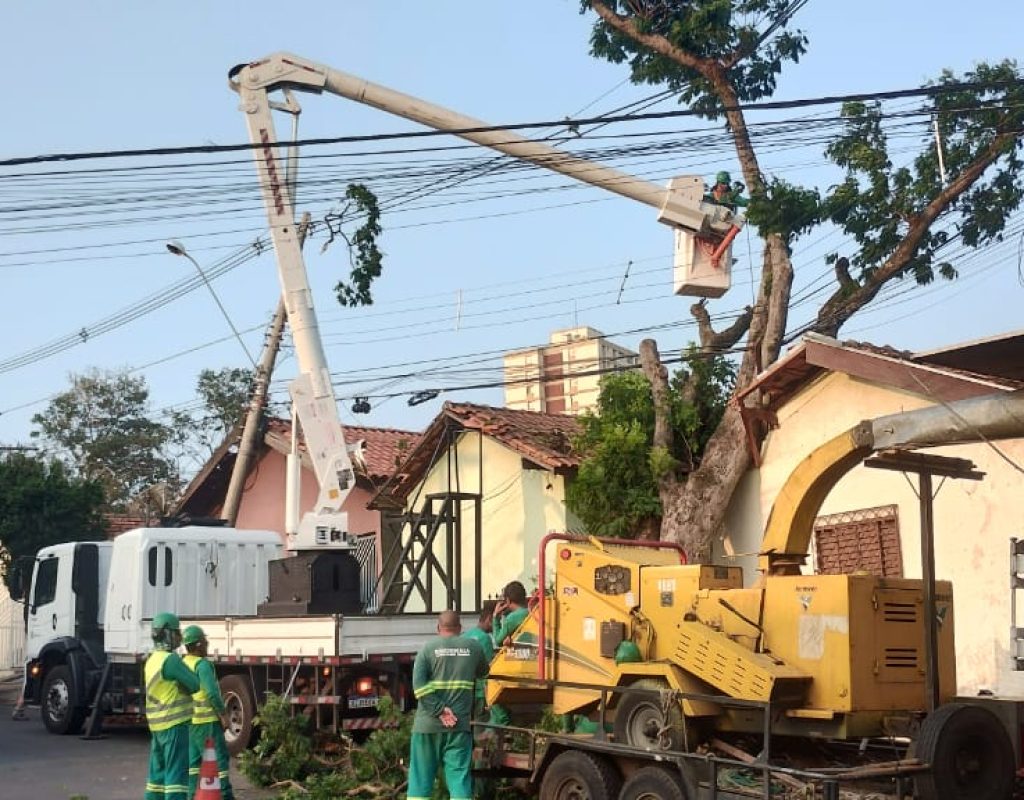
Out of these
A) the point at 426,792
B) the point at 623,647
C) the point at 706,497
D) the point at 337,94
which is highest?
the point at 337,94

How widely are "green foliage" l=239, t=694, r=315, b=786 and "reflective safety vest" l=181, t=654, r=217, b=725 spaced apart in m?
2.34

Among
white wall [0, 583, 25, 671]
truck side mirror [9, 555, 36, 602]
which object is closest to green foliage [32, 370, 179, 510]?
white wall [0, 583, 25, 671]

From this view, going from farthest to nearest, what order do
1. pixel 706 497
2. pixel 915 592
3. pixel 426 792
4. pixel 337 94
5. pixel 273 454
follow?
pixel 273 454 → pixel 706 497 → pixel 337 94 → pixel 426 792 → pixel 915 592

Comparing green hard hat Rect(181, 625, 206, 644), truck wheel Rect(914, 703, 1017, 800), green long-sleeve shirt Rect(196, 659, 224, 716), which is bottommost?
truck wheel Rect(914, 703, 1017, 800)

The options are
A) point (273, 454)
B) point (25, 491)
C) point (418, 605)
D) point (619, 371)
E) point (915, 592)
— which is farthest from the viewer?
point (273, 454)

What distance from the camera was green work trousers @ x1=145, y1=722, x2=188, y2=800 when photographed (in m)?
9.68

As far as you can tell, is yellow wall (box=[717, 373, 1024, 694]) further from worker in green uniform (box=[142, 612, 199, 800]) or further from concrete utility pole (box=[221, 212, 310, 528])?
concrete utility pole (box=[221, 212, 310, 528])

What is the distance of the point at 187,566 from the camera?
18.0 metres

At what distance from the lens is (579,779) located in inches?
375

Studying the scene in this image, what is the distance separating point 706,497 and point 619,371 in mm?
3340

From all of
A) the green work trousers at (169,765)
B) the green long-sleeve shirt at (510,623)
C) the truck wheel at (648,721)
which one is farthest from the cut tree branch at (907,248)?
the green work trousers at (169,765)

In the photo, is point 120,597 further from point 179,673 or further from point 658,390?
point 179,673

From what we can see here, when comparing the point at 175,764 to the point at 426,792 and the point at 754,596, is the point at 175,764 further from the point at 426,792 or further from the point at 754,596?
the point at 754,596

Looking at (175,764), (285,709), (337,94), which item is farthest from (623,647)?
(337,94)
